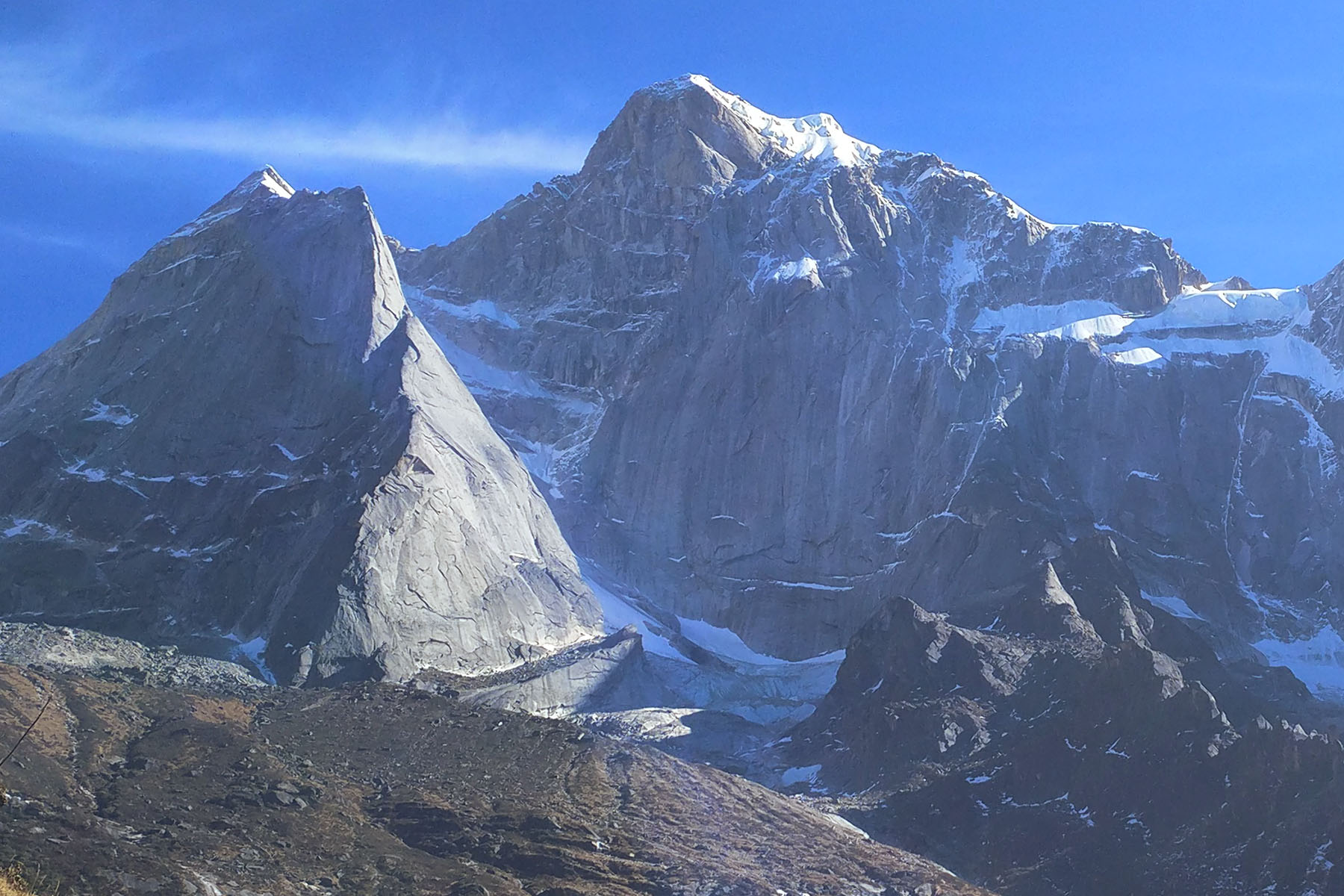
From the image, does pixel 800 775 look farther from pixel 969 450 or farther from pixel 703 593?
pixel 969 450

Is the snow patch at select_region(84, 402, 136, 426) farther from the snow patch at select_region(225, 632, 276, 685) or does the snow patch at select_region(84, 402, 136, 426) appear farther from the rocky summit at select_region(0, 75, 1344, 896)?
the snow patch at select_region(225, 632, 276, 685)

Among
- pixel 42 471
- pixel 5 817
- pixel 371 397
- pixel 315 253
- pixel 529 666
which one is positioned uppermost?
pixel 315 253

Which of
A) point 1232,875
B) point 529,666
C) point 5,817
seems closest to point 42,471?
point 529,666

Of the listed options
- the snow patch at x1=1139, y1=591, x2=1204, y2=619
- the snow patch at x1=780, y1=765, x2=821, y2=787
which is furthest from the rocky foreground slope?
the snow patch at x1=1139, y1=591, x2=1204, y2=619

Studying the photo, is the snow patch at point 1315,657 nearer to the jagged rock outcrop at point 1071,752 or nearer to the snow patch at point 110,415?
the jagged rock outcrop at point 1071,752

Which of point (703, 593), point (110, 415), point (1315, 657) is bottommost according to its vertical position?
point (703, 593)

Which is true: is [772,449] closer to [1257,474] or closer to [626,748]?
[1257,474]

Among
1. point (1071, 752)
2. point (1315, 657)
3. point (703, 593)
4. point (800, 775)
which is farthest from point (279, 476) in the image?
point (1315, 657)
